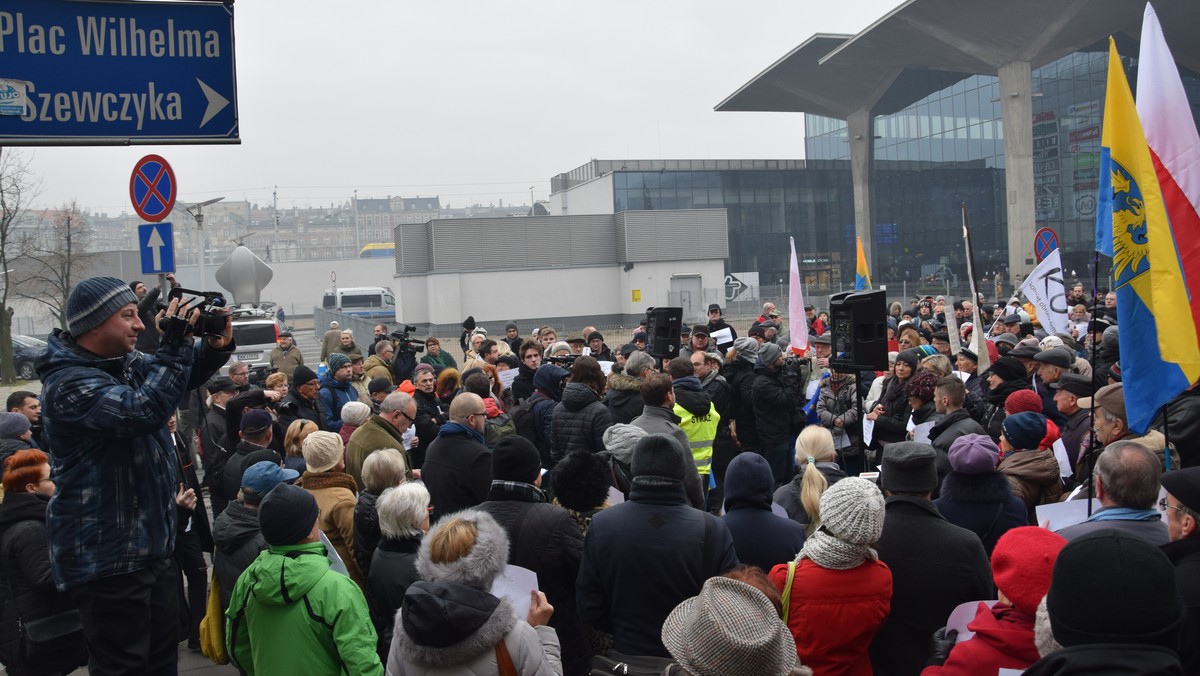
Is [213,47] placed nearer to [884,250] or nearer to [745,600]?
[745,600]

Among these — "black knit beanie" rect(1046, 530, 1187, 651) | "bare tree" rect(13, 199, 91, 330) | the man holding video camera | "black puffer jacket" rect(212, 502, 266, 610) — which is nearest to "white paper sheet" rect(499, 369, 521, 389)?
"black puffer jacket" rect(212, 502, 266, 610)

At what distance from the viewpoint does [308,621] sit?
397 cm

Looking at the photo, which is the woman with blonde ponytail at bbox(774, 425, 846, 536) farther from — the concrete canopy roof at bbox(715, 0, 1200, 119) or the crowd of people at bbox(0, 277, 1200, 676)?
the concrete canopy roof at bbox(715, 0, 1200, 119)

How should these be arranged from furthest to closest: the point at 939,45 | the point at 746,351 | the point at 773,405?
1. the point at 939,45
2. the point at 746,351
3. the point at 773,405

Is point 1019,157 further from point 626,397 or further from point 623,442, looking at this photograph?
point 623,442

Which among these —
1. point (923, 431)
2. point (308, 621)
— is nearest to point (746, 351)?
point (923, 431)

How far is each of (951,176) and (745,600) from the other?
64.2m

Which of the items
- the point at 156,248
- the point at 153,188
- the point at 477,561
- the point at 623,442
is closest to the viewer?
the point at 477,561

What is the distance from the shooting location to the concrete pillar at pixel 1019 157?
45.4 metres

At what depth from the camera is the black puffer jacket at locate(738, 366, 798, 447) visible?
952 cm

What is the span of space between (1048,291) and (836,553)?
430 inches

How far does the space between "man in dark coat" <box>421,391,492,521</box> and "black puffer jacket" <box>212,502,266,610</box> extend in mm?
1491

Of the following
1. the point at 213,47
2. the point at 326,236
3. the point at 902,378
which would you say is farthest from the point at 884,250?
the point at 326,236

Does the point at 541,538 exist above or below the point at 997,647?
above
